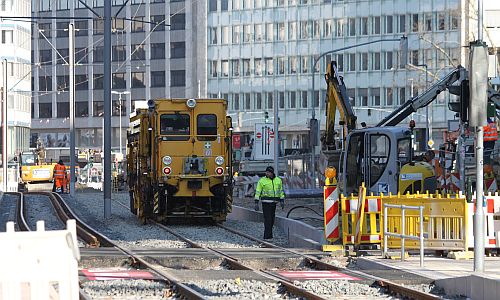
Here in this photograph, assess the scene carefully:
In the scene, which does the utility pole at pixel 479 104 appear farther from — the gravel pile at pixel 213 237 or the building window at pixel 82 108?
the building window at pixel 82 108

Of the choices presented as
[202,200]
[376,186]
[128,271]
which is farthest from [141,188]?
[128,271]

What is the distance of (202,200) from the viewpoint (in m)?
32.3

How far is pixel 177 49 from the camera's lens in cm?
11019

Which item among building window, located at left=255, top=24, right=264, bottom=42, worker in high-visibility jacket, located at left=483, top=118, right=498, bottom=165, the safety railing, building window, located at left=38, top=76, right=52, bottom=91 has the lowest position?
the safety railing

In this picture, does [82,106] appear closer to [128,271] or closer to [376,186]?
[376,186]

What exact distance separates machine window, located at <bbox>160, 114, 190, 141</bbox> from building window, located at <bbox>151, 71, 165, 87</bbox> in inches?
3163

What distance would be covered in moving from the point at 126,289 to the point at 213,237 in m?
11.7

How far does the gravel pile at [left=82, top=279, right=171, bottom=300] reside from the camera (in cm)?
1573

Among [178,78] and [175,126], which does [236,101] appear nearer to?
[178,78]

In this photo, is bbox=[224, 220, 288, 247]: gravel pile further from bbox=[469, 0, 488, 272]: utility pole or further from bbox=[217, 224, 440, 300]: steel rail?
bbox=[469, 0, 488, 272]: utility pole

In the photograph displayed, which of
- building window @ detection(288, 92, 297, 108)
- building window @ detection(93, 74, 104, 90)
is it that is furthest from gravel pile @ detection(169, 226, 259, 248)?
building window @ detection(93, 74, 104, 90)

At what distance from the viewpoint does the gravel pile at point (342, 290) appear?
1593 cm

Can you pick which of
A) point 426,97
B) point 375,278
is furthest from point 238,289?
point 426,97

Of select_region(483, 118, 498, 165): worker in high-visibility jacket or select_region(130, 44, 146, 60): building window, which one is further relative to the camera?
select_region(130, 44, 146, 60): building window
